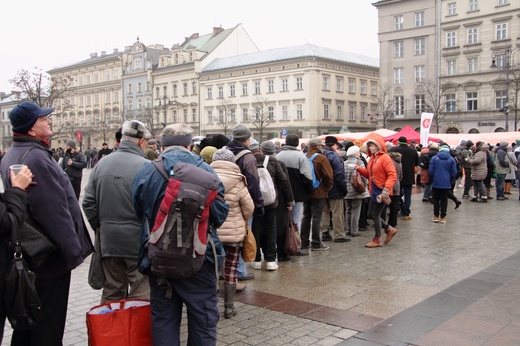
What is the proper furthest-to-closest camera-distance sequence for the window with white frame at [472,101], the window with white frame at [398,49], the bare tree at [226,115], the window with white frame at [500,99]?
1. the bare tree at [226,115]
2. the window with white frame at [398,49]
3. the window with white frame at [472,101]
4. the window with white frame at [500,99]

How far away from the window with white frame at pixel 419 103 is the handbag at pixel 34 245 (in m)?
55.8

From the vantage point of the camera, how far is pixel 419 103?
184 feet

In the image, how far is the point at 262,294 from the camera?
6.23 m

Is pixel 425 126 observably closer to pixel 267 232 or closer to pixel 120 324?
pixel 267 232

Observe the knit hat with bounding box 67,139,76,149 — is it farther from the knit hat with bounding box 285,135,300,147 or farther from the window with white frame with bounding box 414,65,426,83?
the window with white frame with bounding box 414,65,426,83

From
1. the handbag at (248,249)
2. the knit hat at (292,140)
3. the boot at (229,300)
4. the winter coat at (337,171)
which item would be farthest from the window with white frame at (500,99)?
the boot at (229,300)

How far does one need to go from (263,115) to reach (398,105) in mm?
15975

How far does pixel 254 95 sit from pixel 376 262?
57.9 m

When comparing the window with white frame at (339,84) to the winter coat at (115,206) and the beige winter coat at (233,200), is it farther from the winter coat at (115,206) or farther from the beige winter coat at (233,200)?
the winter coat at (115,206)

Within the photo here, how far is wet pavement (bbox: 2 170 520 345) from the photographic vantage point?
Result: 483 cm

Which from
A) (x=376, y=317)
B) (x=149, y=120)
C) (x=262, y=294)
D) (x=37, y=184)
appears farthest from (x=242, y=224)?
(x=149, y=120)

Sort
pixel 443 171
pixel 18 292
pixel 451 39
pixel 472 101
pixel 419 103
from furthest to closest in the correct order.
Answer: pixel 419 103 → pixel 451 39 → pixel 472 101 → pixel 443 171 → pixel 18 292

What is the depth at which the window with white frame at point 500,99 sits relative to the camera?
164 ft

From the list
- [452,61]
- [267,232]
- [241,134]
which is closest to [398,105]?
[452,61]
